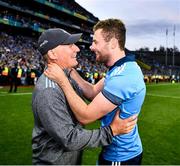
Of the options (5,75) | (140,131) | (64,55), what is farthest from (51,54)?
(5,75)

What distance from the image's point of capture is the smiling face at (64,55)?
291 cm

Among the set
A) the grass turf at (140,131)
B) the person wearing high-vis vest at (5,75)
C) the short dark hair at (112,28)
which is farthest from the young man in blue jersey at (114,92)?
the person wearing high-vis vest at (5,75)

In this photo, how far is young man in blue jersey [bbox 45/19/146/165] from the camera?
279cm

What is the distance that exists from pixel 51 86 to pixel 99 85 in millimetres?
1031

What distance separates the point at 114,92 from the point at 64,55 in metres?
0.52

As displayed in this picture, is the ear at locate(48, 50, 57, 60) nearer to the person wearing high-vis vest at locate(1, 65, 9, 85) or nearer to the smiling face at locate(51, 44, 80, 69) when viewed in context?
the smiling face at locate(51, 44, 80, 69)

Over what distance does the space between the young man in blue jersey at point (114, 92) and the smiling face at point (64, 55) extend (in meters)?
0.09

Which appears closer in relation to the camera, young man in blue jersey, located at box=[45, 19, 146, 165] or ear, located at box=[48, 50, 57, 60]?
young man in blue jersey, located at box=[45, 19, 146, 165]

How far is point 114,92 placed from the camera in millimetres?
2807

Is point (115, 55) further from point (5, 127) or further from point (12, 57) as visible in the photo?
point (12, 57)

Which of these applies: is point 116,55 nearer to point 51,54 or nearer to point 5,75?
point 51,54

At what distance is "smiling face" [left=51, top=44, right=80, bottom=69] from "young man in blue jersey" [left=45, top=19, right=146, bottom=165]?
0.28ft

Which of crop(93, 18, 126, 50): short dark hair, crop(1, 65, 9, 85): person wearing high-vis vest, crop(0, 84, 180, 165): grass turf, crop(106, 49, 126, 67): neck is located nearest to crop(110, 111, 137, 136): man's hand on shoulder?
crop(106, 49, 126, 67): neck

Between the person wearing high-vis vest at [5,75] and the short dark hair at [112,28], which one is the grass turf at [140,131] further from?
the person wearing high-vis vest at [5,75]
